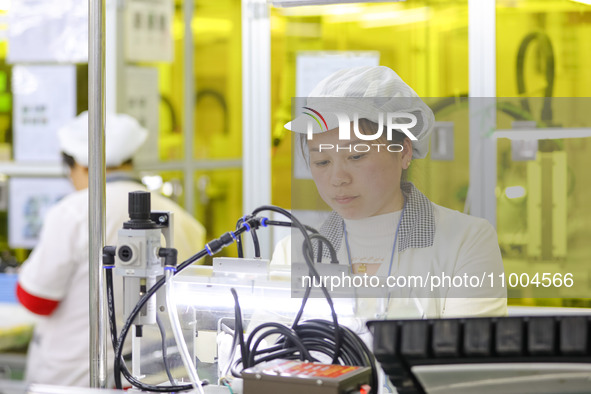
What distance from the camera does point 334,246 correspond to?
1.03 m

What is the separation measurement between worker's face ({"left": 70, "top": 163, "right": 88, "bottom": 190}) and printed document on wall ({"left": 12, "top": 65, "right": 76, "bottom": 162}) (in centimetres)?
57

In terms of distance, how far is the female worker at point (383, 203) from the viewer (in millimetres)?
1019

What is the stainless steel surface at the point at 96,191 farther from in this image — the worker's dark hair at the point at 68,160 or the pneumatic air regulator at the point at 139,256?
the worker's dark hair at the point at 68,160

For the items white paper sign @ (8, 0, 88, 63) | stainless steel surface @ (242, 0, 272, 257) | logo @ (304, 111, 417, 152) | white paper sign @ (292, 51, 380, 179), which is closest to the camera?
logo @ (304, 111, 417, 152)

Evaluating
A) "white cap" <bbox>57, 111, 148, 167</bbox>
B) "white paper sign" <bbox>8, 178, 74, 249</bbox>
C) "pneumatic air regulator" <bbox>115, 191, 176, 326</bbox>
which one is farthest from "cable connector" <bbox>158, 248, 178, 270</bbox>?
"white paper sign" <bbox>8, 178, 74, 249</bbox>

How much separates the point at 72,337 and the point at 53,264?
0.79ft

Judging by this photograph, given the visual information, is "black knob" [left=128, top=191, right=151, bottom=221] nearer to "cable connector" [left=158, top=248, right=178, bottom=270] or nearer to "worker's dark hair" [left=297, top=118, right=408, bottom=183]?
"cable connector" [left=158, top=248, right=178, bottom=270]

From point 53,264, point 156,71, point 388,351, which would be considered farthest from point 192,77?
point 388,351

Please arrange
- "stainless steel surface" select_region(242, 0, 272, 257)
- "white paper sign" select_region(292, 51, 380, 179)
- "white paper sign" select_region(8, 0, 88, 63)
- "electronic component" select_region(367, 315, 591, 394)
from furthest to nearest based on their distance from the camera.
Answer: "white paper sign" select_region(8, 0, 88, 63) → "stainless steel surface" select_region(242, 0, 272, 257) → "white paper sign" select_region(292, 51, 380, 179) → "electronic component" select_region(367, 315, 591, 394)

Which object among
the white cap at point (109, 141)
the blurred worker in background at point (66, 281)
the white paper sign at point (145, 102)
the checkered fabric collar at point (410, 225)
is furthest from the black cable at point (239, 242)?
the white paper sign at point (145, 102)

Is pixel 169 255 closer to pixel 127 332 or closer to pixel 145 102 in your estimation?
pixel 127 332

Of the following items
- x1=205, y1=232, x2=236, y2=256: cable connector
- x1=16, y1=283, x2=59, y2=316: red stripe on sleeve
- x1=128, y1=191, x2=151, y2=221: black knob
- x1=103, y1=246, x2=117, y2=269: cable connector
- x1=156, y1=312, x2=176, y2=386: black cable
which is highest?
x1=128, y1=191, x2=151, y2=221: black knob

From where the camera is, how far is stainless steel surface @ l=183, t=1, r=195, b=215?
3.23 m

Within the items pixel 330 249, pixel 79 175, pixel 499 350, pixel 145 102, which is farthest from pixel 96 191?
pixel 145 102
